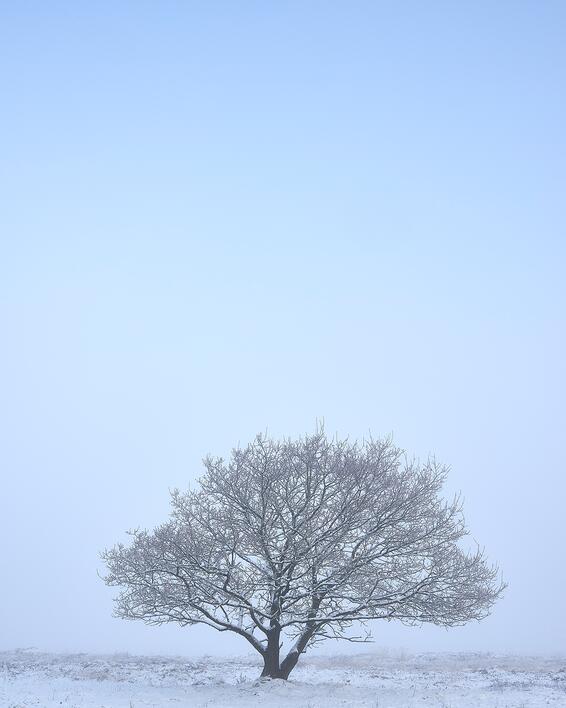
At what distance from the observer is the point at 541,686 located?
2325cm

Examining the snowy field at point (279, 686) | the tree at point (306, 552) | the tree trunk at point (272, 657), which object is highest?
the tree at point (306, 552)

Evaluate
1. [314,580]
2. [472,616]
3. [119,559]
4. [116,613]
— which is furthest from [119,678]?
[472,616]

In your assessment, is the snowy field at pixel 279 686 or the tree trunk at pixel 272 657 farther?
the tree trunk at pixel 272 657

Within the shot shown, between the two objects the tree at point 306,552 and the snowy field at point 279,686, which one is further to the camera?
the tree at point 306,552

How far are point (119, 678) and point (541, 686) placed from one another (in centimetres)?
1676

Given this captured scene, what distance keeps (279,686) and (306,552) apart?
4.81 meters

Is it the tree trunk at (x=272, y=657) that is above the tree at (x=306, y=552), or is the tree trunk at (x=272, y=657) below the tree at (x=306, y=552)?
below

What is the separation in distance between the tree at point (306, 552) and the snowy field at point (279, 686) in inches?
94.6

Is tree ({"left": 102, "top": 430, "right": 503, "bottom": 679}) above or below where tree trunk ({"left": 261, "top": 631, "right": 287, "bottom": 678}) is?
above

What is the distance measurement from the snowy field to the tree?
7.89 feet

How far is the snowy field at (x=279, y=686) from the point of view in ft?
64.8

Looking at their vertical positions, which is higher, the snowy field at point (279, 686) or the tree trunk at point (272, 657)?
the tree trunk at point (272, 657)

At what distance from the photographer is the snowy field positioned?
778 inches

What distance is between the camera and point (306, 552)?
75.0 feet
